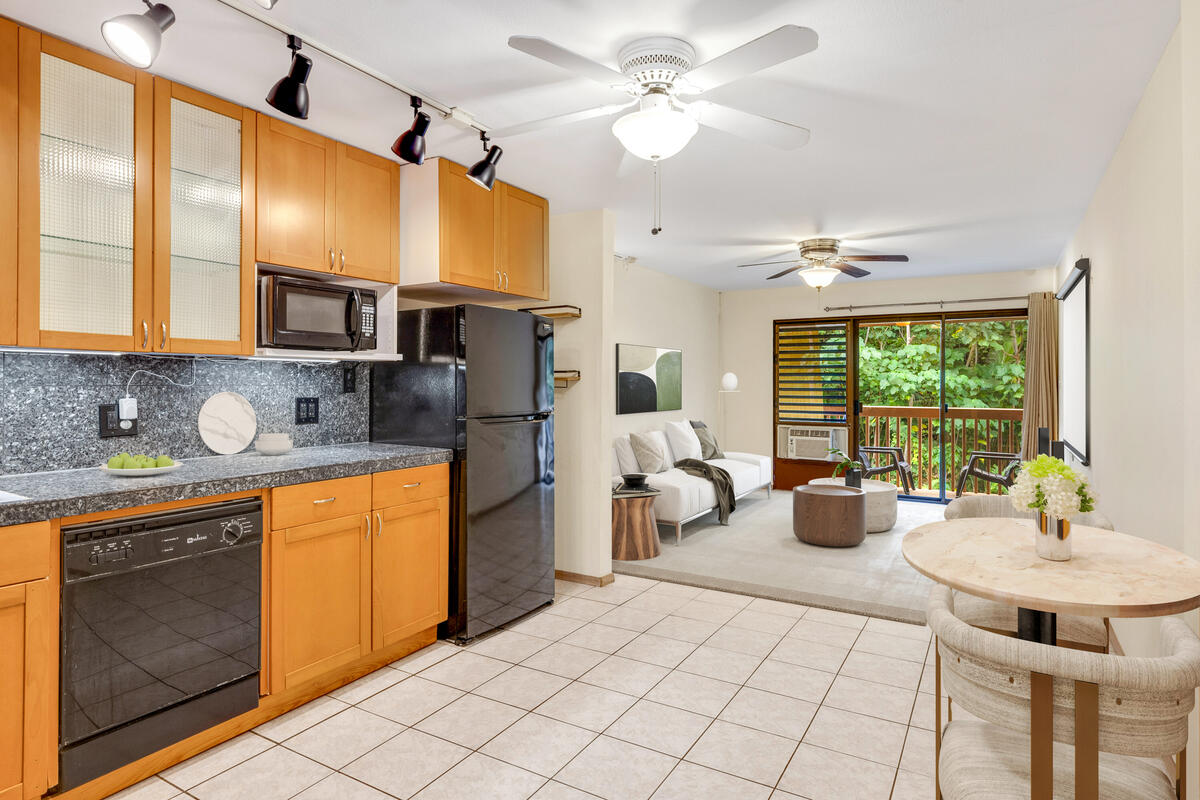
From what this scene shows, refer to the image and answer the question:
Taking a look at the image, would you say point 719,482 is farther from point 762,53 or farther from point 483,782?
point 762,53

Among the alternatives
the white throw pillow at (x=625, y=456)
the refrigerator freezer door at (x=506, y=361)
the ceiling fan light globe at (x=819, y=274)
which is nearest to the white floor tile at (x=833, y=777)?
the refrigerator freezer door at (x=506, y=361)

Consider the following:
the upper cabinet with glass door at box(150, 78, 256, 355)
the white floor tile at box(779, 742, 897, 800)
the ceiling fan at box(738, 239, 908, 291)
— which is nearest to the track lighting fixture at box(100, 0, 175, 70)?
the upper cabinet with glass door at box(150, 78, 256, 355)

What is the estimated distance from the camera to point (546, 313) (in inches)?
164

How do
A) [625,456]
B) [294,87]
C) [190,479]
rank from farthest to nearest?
[625,456], [190,479], [294,87]

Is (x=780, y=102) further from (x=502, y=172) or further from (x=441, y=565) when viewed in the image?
(x=441, y=565)

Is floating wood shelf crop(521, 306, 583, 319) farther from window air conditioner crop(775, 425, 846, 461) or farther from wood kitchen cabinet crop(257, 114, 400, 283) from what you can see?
window air conditioner crop(775, 425, 846, 461)

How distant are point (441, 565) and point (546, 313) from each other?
1.70 m

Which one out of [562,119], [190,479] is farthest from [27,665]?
[562,119]

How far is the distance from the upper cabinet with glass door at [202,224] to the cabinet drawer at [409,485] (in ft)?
2.54

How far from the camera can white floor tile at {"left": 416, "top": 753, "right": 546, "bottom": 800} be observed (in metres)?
2.06

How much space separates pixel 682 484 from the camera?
5.38 metres

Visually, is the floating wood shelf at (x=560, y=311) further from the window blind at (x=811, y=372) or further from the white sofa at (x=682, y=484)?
the window blind at (x=811, y=372)

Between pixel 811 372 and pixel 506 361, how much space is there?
518 cm

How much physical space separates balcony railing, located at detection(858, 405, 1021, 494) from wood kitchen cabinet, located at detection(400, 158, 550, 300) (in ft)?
16.9
